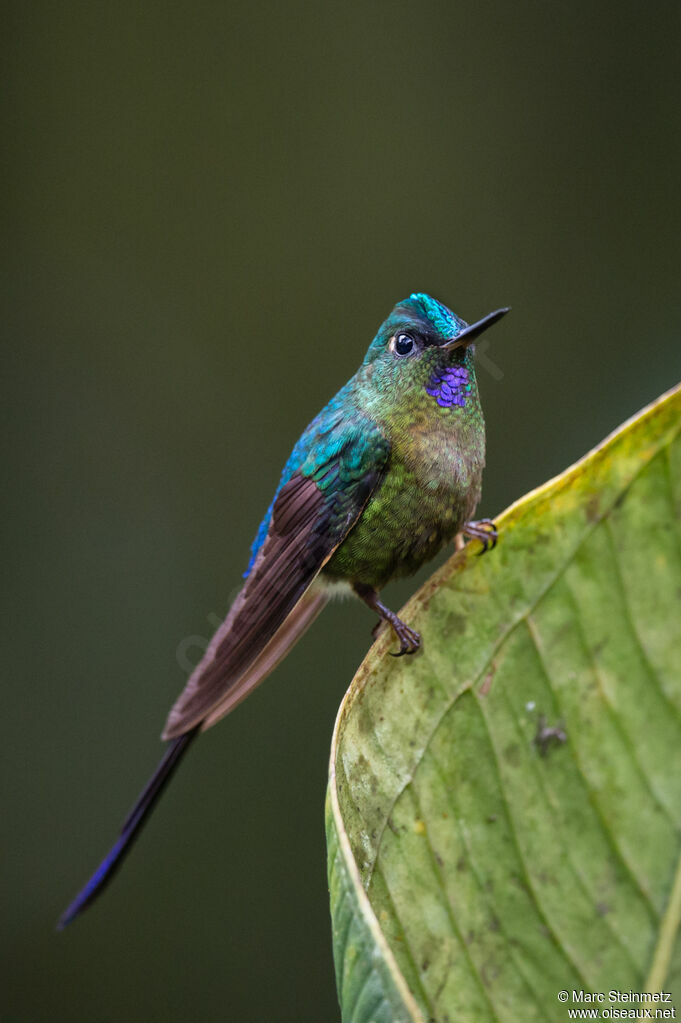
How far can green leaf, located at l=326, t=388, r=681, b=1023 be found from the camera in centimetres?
68

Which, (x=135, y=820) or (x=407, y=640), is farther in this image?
(x=135, y=820)

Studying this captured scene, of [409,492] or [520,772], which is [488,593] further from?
[409,492]

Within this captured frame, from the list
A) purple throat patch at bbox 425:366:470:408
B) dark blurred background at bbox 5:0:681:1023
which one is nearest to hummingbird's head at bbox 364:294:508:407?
purple throat patch at bbox 425:366:470:408

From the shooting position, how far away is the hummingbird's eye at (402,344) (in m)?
1.68

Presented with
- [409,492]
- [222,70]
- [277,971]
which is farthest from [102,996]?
[222,70]

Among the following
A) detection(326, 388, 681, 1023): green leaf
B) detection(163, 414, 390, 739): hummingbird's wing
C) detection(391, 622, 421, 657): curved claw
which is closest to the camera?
detection(326, 388, 681, 1023): green leaf

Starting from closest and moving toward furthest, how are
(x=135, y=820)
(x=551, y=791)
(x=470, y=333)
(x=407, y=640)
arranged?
1. (x=551, y=791)
2. (x=407, y=640)
3. (x=470, y=333)
4. (x=135, y=820)

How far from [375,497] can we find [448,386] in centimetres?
22

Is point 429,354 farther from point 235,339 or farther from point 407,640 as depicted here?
point 235,339

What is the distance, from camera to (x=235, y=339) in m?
4.03

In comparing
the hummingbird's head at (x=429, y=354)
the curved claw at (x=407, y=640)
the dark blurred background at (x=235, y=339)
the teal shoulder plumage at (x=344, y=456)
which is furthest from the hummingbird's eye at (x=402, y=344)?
the dark blurred background at (x=235, y=339)

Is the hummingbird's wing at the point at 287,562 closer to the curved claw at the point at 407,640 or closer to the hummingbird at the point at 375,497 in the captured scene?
the hummingbird at the point at 375,497

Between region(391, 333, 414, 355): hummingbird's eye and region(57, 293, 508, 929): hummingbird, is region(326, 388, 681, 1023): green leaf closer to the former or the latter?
region(57, 293, 508, 929): hummingbird

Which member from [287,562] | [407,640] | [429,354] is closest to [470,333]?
[429,354]
